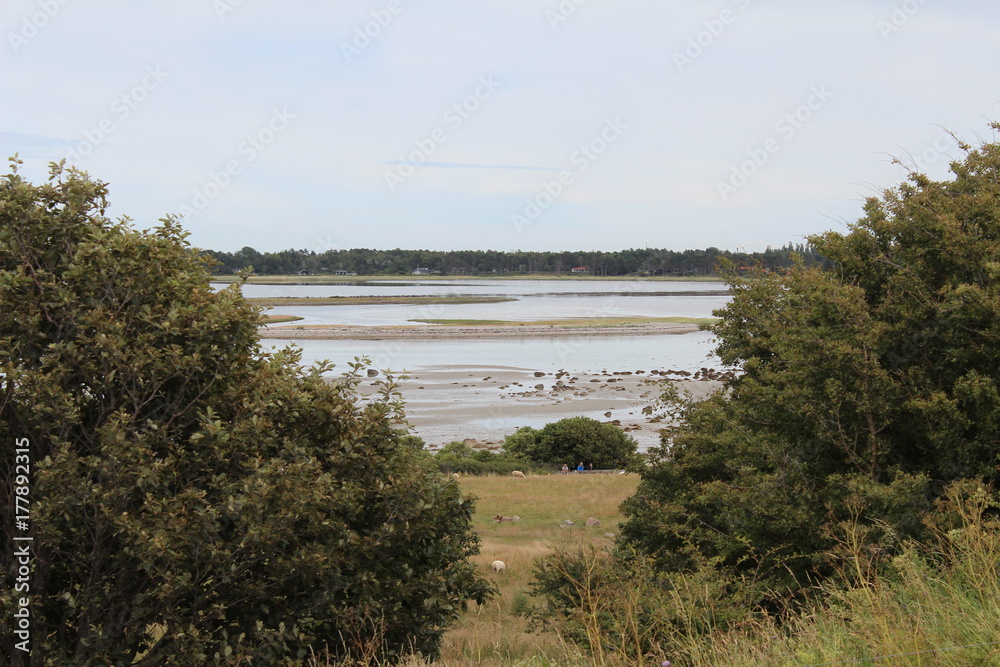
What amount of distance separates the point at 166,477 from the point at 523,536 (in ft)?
48.9

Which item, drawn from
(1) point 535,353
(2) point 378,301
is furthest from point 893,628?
(2) point 378,301

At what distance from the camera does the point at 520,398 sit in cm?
4428

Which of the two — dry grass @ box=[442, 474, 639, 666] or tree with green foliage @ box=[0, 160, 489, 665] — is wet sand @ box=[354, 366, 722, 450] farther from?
tree with green foliage @ box=[0, 160, 489, 665]

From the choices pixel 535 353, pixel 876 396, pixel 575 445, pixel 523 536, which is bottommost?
pixel 575 445

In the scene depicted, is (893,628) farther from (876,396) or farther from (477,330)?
(477,330)

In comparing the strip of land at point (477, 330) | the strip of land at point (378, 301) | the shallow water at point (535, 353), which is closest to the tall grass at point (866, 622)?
the shallow water at point (535, 353)

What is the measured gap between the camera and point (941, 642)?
4.52m

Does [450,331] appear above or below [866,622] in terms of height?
below

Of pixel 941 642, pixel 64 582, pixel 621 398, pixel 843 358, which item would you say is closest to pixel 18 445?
pixel 64 582

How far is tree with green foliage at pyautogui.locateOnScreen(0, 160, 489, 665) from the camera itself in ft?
17.9

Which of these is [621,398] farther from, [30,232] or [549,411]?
[30,232]

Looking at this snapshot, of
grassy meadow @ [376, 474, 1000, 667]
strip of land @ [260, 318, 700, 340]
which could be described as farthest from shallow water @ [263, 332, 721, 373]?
grassy meadow @ [376, 474, 1000, 667]

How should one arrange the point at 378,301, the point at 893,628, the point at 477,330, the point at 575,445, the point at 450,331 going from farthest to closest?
the point at 378,301
the point at 477,330
the point at 450,331
the point at 575,445
the point at 893,628

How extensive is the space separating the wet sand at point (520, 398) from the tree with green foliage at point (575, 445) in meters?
1.17
